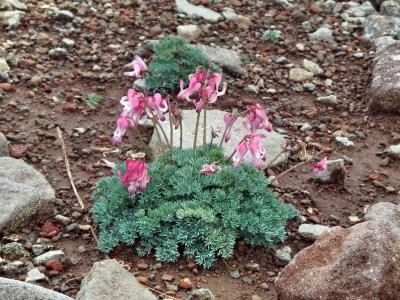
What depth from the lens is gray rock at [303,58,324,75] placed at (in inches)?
271

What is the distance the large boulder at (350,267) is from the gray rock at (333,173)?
130 centimetres

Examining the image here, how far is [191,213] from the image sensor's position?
418cm

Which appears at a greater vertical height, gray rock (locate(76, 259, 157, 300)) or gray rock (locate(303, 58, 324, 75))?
gray rock (locate(76, 259, 157, 300))

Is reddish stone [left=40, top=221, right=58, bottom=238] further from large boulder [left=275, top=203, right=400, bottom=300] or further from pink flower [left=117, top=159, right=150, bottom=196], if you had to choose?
large boulder [left=275, top=203, right=400, bottom=300]

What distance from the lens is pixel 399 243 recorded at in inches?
148

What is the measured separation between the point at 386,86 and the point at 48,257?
3.37 metres

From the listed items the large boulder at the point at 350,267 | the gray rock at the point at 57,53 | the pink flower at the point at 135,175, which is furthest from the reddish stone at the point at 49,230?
the gray rock at the point at 57,53

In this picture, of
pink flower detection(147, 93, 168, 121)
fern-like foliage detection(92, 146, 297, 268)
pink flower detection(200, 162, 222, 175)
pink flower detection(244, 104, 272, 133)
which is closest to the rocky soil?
fern-like foliage detection(92, 146, 297, 268)

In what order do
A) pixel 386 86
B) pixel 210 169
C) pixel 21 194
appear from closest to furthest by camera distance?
pixel 210 169, pixel 21 194, pixel 386 86

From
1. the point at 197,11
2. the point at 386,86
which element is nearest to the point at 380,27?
the point at 386,86

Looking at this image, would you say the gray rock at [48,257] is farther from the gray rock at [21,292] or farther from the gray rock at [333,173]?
the gray rock at [333,173]

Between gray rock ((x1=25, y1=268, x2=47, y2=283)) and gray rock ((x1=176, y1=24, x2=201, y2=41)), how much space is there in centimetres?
372

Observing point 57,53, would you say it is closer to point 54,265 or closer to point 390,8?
point 54,265

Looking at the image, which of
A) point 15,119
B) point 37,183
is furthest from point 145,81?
point 37,183
